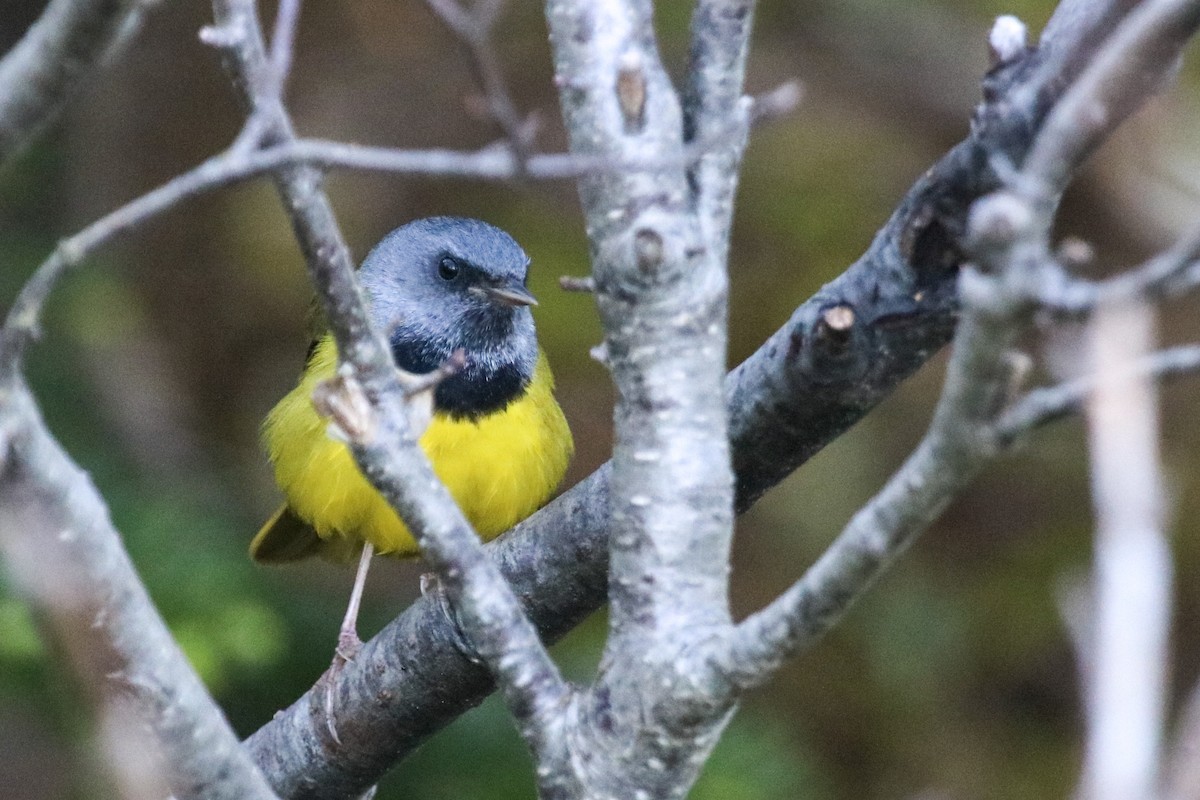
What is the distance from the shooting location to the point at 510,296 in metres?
4.14

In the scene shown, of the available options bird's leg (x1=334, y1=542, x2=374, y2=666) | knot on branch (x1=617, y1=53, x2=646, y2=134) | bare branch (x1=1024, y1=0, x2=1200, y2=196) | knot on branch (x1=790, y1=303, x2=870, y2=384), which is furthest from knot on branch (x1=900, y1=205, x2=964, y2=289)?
bird's leg (x1=334, y1=542, x2=374, y2=666)

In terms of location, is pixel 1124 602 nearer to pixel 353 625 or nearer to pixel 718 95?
pixel 718 95

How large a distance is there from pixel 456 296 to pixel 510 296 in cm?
22

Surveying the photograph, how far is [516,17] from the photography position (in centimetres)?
529

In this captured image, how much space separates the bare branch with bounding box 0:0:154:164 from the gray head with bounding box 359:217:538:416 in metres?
2.54

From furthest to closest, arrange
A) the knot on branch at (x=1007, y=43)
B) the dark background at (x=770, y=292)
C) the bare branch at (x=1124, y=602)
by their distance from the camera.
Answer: the dark background at (x=770, y=292), the knot on branch at (x=1007, y=43), the bare branch at (x=1124, y=602)

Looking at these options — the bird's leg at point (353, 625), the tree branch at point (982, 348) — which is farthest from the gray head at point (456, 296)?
the tree branch at point (982, 348)

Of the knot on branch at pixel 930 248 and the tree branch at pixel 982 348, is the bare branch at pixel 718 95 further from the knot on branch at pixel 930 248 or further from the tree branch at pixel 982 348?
the tree branch at pixel 982 348

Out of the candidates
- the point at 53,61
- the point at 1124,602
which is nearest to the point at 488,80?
the point at 53,61

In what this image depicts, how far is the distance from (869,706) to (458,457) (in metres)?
2.35

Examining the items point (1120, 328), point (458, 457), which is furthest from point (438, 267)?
point (1120, 328)

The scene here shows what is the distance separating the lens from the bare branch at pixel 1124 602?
1.00 metres

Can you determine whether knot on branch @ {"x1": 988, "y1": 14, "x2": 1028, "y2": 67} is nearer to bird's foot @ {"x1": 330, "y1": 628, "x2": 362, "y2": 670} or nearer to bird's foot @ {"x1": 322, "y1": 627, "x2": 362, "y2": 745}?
bird's foot @ {"x1": 322, "y1": 627, "x2": 362, "y2": 745}

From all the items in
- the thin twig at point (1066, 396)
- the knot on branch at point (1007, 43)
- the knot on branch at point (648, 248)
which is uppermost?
the knot on branch at point (1007, 43)
